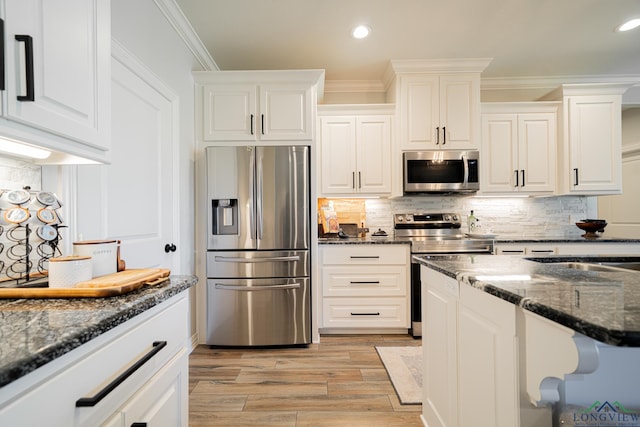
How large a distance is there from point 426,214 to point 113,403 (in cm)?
325

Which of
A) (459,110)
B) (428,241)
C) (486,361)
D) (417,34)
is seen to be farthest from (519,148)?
(486,361)

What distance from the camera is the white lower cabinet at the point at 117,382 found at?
0.53 m

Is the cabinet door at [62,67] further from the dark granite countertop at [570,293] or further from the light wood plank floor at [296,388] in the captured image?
the light wood plank floor at [296,388]

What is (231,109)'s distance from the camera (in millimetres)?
2840

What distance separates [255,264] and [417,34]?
2513 millimetres

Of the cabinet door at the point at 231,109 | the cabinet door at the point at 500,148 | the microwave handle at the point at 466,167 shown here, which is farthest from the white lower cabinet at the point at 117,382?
the cabinet door at the point at 500,148

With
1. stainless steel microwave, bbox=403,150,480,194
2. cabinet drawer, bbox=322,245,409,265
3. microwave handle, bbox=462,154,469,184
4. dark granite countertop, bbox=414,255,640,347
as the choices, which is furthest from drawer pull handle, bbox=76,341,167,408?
microwave handle, bbox=462,154,469,184

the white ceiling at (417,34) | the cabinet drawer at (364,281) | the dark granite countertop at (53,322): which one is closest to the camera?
the dark granite countertop at (53,322)

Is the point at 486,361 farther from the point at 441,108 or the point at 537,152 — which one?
the point at 537,152

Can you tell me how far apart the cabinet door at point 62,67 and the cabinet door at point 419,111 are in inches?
103

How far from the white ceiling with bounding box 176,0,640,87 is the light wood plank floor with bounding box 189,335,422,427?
2802 mm

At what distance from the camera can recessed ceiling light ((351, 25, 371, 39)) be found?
8.40ft

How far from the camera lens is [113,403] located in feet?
2.42

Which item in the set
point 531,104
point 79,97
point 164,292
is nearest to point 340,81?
point 531,104
